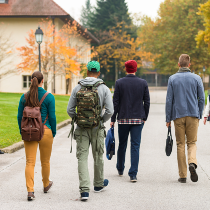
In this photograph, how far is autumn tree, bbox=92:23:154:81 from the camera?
2297 inches

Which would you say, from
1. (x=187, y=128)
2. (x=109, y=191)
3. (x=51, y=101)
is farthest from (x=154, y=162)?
(x=51, y=101)

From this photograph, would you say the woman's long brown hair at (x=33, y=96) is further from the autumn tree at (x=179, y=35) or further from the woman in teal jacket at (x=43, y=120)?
the autumn tree at (x=179, y=35)

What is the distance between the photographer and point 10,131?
10.7 meters

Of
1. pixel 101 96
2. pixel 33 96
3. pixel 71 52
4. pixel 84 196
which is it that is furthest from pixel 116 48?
pixel 84 196

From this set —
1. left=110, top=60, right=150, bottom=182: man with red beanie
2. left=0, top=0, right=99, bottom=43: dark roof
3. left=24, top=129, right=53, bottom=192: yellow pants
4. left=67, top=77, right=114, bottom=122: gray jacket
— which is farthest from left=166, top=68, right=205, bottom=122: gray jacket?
left=0, top=0, right=99, bottom=43: dark roof

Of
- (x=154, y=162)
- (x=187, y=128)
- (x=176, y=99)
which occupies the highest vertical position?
(x=176, y=99)

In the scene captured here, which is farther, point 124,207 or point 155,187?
point 155,187

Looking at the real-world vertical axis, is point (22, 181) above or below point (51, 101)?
below

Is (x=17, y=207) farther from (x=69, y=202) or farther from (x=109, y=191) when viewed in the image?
(x=109, y=191)

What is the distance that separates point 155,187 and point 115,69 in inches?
2224

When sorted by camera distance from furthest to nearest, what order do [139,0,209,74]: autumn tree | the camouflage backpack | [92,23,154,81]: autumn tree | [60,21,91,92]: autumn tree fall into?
1. [92,23,154,81]: autumn tree
2. [139,0,209,74]: autumn tree
3. [60,21,91,92]: autumn tree
4. the camouflage backpack

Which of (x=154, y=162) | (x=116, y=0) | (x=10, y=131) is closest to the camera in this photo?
(x=154, y=162)

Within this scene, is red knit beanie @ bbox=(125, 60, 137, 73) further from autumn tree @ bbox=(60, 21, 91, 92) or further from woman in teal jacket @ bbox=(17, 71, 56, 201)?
autumn tree @ bbox=(60, 21, 91, 92)

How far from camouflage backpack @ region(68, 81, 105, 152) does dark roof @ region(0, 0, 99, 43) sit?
28.3 meters
